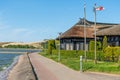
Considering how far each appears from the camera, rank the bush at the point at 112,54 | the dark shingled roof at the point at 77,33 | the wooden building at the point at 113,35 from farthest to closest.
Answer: the dark shingled roof at the point at 77,33, the wooden building at the point at 113,35, the bush at the point at 112,54

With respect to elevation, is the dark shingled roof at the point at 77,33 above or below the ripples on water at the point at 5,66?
above

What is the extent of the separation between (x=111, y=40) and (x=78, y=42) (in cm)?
1460

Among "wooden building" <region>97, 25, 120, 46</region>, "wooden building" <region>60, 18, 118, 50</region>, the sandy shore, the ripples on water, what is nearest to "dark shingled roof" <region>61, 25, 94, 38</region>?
"wooden building" <region>60, 18, 118, 50</region>

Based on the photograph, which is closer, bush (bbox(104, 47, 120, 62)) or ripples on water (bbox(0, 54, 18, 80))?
ripples on water (bbox(0, 54, 18, 80))

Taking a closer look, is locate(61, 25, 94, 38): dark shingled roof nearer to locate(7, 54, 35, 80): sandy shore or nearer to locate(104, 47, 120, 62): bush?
locate(104, 47, 120, 62): bush

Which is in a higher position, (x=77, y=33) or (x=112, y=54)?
(x=77, y=33)

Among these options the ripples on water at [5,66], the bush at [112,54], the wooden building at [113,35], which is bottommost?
the ripples on water at [5,66]

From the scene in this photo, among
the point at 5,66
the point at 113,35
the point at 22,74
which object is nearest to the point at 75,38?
the point at 113,35

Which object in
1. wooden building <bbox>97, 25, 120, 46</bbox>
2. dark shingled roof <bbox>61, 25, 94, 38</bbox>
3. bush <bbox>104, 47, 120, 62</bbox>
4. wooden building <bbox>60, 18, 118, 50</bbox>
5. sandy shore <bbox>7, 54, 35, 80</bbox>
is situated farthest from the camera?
dark shingled roof <bbox>61, 25, 94, 38</bbox>

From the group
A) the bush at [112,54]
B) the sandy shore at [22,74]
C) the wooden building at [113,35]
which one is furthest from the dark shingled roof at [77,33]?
the sandy shore at [22,74]

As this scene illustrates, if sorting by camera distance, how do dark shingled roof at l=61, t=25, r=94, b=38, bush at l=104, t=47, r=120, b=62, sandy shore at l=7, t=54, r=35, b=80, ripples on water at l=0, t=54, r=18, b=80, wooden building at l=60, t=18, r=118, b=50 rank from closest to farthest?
sandy shore at l=7, t=54, r=35, b=80, ripples on water at l=0, t=54, r=18, b=80, bush at l=104, t=47, r=120, b=62, wooden building at l=60, t=18, r=118, b=50, dark shingled roof at l=61, t=25, r=94, b=38

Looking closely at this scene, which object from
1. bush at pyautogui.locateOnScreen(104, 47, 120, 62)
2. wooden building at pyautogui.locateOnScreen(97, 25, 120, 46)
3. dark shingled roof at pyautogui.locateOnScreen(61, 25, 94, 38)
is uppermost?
dark shingled roof at pyautogui.locateOnScreen(61, 25, 94, 38)

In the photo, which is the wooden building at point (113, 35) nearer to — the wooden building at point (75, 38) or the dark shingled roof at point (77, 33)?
the wooden building at point (75, 38)

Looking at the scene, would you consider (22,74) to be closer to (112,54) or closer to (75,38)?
(112,54)
